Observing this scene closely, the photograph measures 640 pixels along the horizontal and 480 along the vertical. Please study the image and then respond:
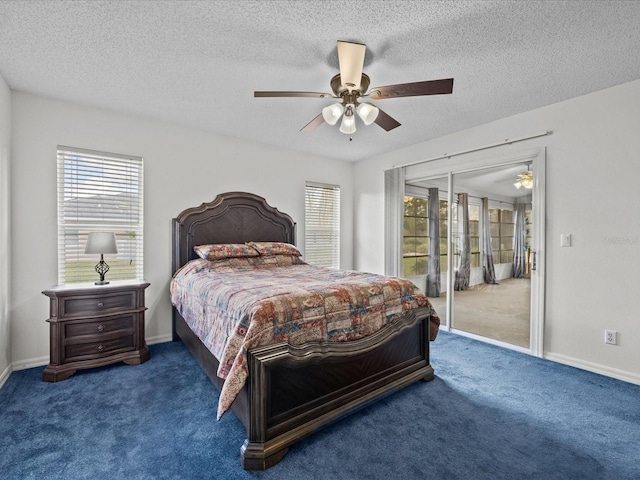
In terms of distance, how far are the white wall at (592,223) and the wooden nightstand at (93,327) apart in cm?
410

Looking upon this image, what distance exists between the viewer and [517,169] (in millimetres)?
3355

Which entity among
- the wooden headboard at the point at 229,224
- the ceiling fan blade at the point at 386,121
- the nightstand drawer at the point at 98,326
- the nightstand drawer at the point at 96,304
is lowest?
the nightstand drawer at the point at 98,326

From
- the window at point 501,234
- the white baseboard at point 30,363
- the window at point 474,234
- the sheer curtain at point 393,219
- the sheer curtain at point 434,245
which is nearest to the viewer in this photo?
the white baseboard at point 30,363

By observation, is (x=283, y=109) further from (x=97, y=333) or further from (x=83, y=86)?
(x=97, y=333)

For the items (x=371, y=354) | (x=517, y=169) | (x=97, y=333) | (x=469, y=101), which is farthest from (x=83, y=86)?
(x=517, y=169)

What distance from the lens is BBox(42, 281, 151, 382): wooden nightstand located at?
102 inches

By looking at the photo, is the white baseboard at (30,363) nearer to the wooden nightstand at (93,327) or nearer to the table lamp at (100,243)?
the wooden nightstand at (93,327)

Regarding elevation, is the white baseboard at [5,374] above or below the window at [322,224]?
below

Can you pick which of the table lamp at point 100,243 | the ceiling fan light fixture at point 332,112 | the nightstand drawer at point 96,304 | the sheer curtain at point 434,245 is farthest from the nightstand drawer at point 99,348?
the sheer curtain at point 434,245

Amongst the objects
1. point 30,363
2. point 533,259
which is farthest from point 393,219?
point 30,363

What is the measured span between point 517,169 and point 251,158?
329 centimetres

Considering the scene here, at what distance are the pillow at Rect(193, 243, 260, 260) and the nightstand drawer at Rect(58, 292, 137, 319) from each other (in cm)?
80

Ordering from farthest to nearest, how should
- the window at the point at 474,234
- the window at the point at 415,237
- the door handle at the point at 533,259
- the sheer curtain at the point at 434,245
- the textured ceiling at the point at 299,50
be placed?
the window at the point at 415,237 → the sheer curtain at the point at 434,245 → the window at the point at 474,234 → the door handle at the point at 533,259 → the textured ceiling at the point at 299,50

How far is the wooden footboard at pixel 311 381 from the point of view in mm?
1622
